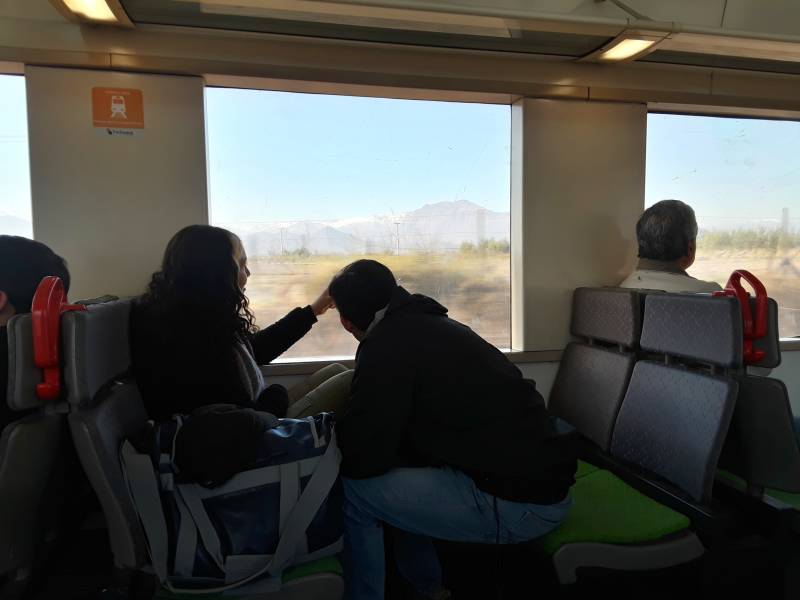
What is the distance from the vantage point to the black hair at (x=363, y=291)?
72.4 inches

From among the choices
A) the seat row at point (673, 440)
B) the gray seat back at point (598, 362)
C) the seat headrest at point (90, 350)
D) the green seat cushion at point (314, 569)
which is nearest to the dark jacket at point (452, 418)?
the green seat cushion at point (314, 569)

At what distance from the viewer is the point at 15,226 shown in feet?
8.75

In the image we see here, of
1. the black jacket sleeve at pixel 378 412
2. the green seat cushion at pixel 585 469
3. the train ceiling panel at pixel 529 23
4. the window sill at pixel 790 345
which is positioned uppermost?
the train ceiling panel at pixel 529 23

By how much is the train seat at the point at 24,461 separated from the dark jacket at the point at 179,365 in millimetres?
327

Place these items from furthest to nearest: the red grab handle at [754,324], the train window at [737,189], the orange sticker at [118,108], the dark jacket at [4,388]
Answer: the train window at [737,189]
the orange sticker at [118,108]
the red grab handle at [754,324]
the dark jacket at [4,388]

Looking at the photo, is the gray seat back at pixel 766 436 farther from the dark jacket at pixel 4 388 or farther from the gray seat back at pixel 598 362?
the dark jacket at pixel 4 388

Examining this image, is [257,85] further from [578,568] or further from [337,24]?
[578,568]

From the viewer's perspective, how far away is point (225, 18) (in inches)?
94.4

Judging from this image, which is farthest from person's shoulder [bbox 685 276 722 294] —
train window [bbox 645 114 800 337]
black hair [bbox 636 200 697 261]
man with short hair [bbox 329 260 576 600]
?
man with short hair [bbox 329 260 576 600]

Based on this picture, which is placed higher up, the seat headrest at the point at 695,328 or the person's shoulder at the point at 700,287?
the person's shoulder at the point at 700,287

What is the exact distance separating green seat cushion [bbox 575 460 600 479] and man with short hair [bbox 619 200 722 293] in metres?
1.01

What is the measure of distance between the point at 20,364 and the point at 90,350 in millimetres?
172

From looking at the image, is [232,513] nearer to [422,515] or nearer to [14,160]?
[422,515]

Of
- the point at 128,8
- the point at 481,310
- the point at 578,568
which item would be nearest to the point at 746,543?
the point at 578,568
